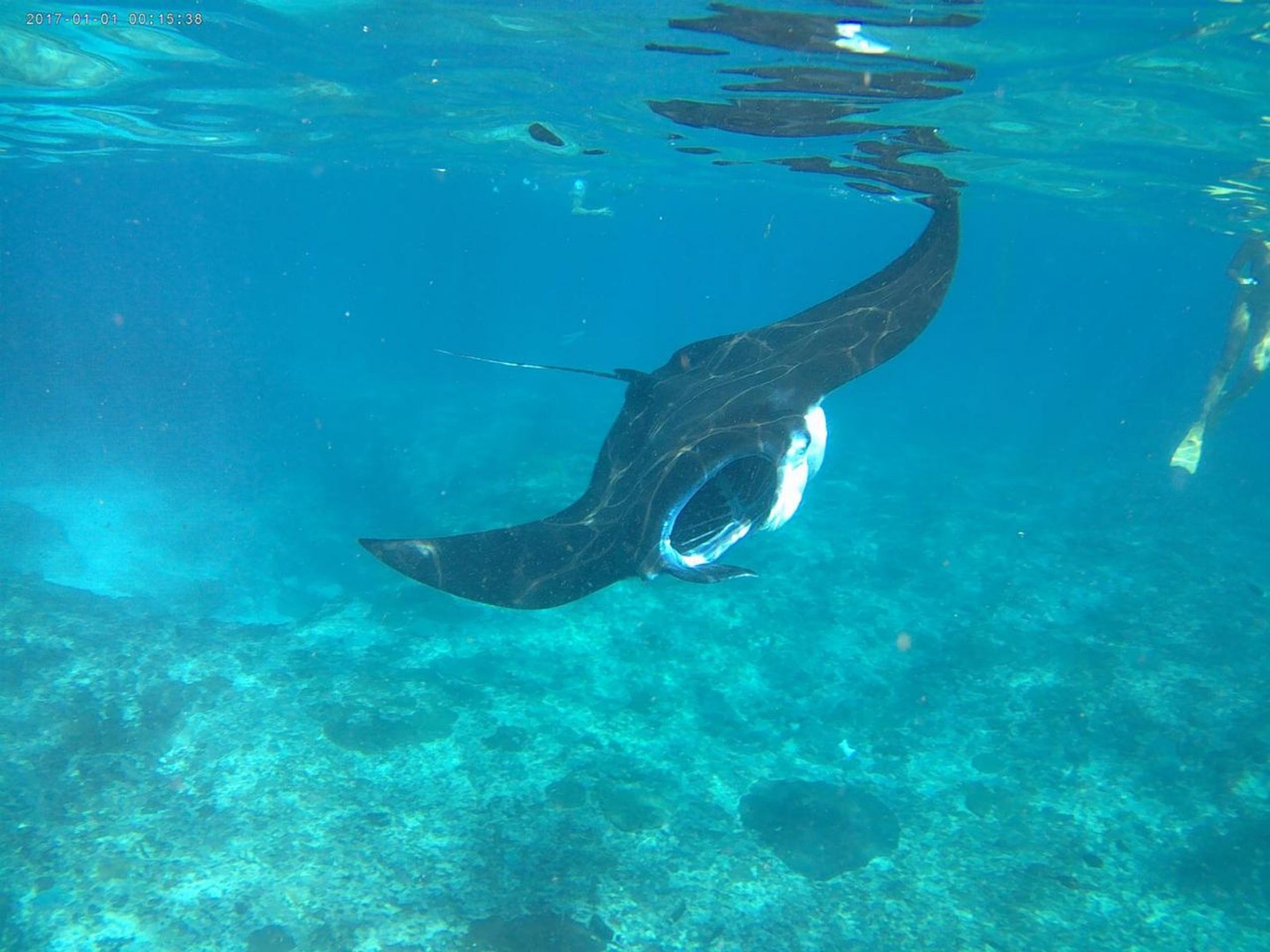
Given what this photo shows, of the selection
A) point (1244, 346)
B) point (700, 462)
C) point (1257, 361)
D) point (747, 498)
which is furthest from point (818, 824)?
point (1244, 346)

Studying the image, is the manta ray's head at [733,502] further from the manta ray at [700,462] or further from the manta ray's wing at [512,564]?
the manta ray's wing at [512,564]

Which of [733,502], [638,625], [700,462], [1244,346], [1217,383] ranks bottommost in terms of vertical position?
[638,625]

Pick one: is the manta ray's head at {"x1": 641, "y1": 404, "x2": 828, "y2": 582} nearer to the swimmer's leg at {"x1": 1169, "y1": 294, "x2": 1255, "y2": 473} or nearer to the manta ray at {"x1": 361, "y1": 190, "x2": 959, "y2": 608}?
the manta ray at {"x1": 361, "y1": 190, "x2": 959, "y2": 608}

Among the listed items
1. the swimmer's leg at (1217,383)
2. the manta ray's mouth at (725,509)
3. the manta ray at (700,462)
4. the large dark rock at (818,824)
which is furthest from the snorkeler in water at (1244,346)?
the manta ray's mouth at (725,509)

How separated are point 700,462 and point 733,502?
1.02 meters

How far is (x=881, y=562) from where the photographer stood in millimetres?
17031

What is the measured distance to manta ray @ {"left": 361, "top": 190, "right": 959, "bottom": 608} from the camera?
4.60 m

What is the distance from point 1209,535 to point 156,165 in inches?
1890

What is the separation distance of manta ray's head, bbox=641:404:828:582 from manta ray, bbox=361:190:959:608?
13mm

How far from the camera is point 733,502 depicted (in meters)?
6.07

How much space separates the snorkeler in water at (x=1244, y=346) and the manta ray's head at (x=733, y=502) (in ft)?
50.3

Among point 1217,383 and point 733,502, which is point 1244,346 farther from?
point 733,502

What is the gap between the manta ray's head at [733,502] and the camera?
465cm

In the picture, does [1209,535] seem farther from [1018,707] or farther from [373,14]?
[373,14]
